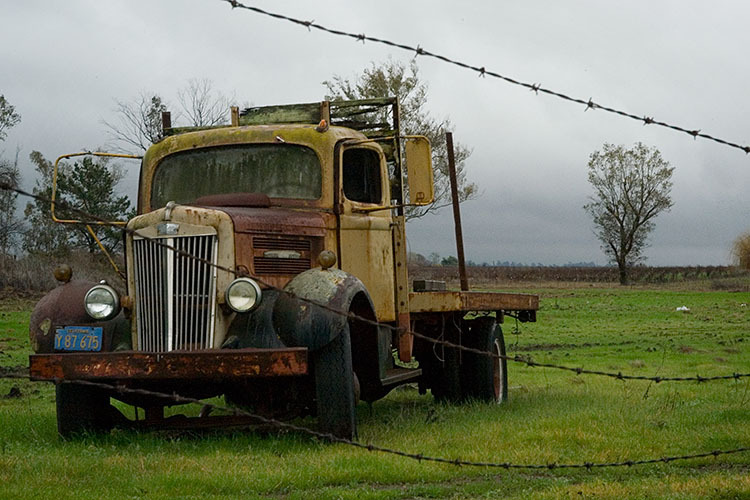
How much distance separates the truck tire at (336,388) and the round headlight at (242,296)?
625 millimetres

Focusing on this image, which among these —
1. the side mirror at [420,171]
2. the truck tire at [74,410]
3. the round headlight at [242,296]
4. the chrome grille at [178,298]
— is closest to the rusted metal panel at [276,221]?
the chrome grille at [178,298]

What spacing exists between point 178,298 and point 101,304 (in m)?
0.78

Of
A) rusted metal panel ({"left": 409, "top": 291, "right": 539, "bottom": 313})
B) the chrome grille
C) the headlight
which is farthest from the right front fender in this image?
rusted metal panel ({"left": 409, "top": 291, "right": 539, "bottom": 313})

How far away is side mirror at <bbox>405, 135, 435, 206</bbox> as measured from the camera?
9203 mm

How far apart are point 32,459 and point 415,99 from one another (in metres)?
30.3

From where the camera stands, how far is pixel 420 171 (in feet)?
30.3

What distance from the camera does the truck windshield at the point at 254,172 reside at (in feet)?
31.8

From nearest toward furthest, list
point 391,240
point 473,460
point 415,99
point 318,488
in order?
1. point 318,488
2. point 473,460
3. point 391,240
4. point 415,99

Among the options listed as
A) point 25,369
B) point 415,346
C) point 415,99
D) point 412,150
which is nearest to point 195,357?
point 412,150

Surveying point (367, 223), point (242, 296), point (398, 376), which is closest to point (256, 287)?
point (242, 296)

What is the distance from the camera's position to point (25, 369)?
1664cm

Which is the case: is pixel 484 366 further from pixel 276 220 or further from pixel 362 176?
pixel 276 220

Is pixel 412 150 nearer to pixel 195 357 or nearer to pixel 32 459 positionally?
pixel 195 357

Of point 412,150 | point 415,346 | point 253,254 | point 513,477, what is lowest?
point 513,477
